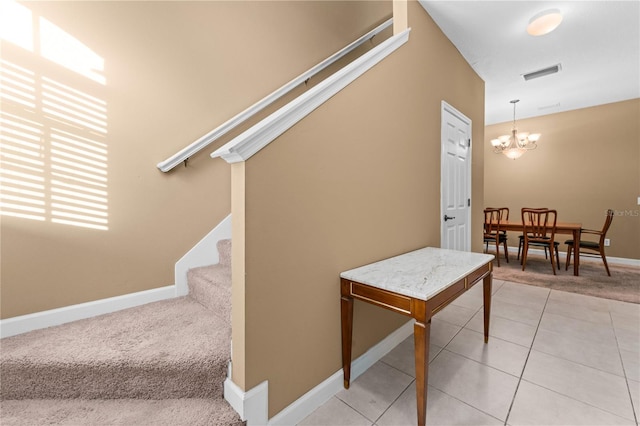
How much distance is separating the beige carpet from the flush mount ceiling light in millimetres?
2909

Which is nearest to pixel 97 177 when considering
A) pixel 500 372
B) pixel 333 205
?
pixel 333 205

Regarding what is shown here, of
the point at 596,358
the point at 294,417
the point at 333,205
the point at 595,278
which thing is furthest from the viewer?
the point at 595,278

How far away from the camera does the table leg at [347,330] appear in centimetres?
150

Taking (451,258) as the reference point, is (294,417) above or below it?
below

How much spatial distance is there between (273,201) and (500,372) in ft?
5.95

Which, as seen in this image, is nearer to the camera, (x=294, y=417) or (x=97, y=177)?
(x=294, y=417)

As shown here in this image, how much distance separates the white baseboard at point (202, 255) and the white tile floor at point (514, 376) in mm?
1355

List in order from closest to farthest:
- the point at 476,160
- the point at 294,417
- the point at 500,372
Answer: the point at 294,417
the point at 500,372
the point at 476,160

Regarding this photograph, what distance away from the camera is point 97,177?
1.73 m

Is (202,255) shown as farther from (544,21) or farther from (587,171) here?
(587,171)

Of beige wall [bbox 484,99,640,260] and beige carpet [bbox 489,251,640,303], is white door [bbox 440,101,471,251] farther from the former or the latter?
beige wall [bbox 484,99,640,260]

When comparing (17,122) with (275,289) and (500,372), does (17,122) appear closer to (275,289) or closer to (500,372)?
(275,289)

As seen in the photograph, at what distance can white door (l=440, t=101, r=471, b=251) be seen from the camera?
2.64m

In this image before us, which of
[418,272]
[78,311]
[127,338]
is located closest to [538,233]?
[418,272]
